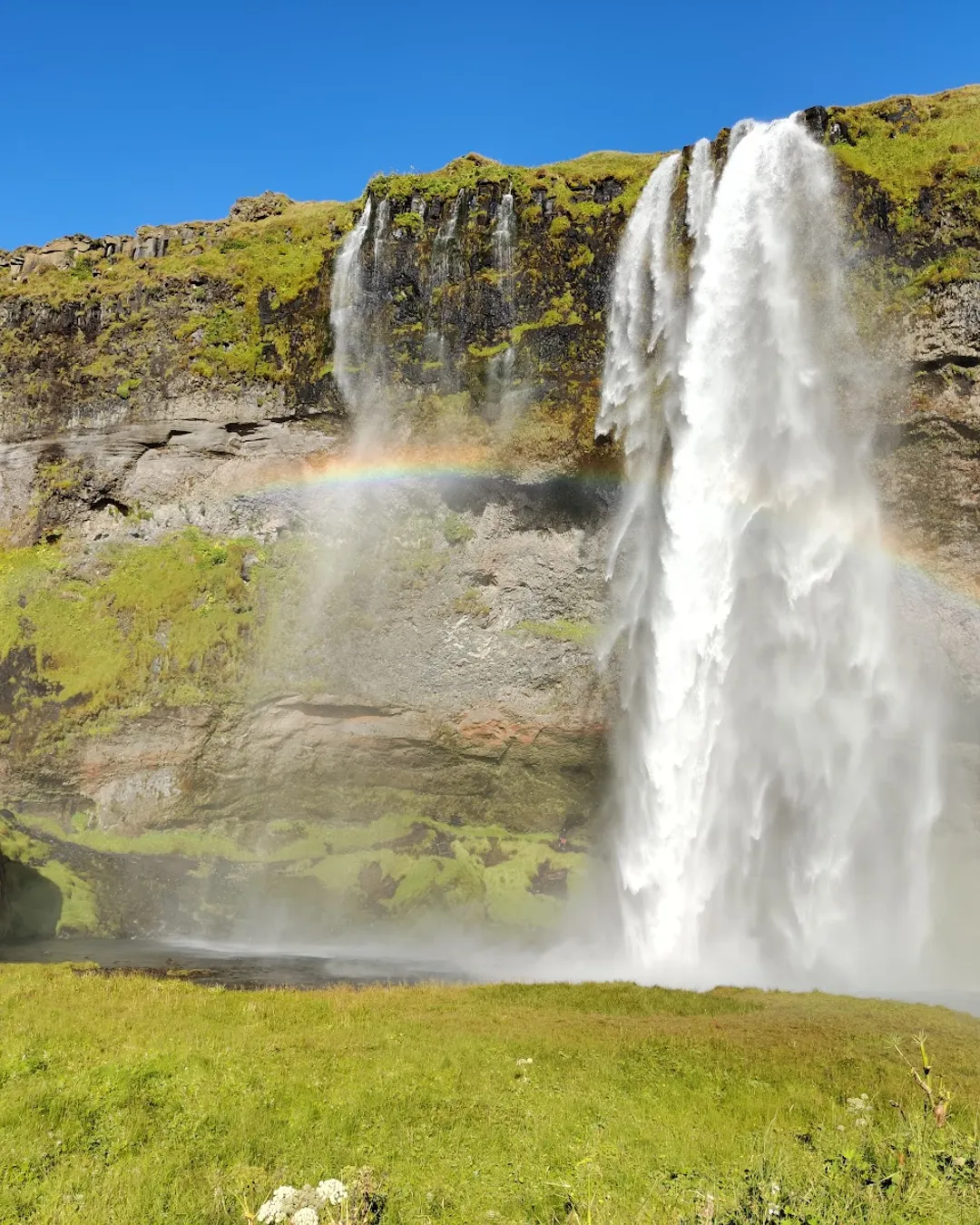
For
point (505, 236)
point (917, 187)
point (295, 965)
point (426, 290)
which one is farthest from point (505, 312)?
point (295, 965)

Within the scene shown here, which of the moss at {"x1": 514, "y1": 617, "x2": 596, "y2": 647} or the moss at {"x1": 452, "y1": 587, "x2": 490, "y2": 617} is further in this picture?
the moss at {"x1": 452, "y1": 587, "x2": 490, "y2": 617}

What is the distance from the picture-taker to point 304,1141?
32.1 ft

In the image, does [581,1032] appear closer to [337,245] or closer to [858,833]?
[858,833]

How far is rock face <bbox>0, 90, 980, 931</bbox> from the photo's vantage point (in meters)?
32.5

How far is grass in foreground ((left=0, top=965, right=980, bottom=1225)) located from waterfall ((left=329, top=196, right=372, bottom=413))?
2783cm

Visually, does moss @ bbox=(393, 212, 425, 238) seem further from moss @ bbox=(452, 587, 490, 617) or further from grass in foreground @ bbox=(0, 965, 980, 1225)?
grass in foreground @ bbox=(0, 965, 980, 1225)

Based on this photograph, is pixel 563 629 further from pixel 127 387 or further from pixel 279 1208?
pixel 279 1208

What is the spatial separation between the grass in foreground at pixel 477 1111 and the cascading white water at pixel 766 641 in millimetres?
11743

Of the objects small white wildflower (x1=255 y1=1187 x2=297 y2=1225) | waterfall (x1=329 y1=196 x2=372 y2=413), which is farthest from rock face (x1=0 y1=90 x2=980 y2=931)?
small white wildflower (x1=255 y1=1187 x2=297 y2=1225)

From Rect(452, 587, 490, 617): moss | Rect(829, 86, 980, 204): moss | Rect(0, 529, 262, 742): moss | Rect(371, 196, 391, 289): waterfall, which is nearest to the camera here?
Rect(829, 86, 980, 204): moss

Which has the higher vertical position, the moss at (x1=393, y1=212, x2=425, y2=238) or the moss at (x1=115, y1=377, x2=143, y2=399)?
the moss at (x1=393, y1=212, x2=425, y2=238)

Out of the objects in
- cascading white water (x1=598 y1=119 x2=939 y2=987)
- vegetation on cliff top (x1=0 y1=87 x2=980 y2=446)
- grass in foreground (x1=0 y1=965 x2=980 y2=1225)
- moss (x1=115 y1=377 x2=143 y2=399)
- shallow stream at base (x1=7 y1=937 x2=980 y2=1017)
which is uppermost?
vegetation on cliff top (x1=0 y1=87 x2=980 y2=446)

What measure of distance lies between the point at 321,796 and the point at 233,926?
5.73m

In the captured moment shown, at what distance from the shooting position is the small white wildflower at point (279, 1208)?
23.4 feet
